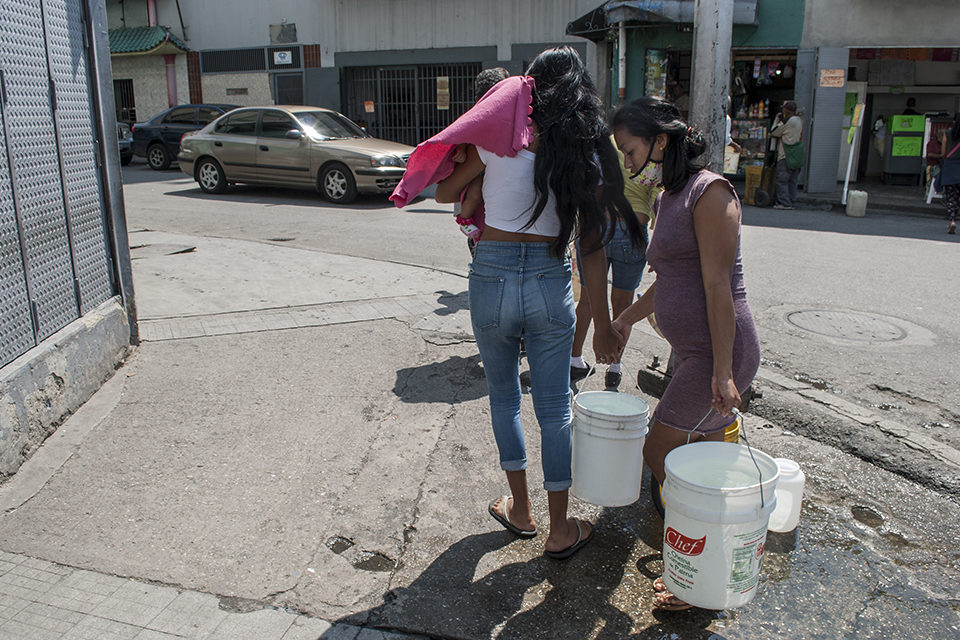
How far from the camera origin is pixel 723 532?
8.30ft

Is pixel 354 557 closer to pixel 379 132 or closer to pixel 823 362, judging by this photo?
pixel 823 362

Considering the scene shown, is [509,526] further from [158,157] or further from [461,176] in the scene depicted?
[158,157]

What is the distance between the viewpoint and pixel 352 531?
336cm

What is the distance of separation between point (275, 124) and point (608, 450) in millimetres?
11898

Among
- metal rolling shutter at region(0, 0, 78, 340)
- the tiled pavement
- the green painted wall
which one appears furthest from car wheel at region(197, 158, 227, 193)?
the tiled pavement

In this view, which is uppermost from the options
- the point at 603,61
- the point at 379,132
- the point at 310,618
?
the point at 603,61

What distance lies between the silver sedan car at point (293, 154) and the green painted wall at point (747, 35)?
5891 mm

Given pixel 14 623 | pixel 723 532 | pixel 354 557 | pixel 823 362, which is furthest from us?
pixel 823 362

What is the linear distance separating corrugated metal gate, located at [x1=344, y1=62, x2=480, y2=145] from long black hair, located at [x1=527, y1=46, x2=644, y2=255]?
1871 cm

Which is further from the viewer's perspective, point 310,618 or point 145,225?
point 145,225

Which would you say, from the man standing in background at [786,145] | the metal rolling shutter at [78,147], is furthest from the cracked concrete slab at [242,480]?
the man standing in background at [786,145]

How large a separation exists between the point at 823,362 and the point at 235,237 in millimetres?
7379

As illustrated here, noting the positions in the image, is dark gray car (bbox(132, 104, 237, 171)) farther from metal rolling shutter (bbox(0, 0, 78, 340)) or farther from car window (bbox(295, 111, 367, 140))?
metal rolling shutter (bbox(0, 0, 78, 340))

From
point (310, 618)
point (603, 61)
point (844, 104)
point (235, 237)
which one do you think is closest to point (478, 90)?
point (310, 618)
